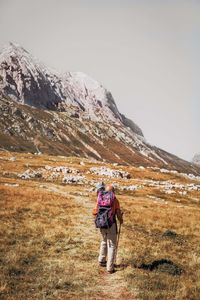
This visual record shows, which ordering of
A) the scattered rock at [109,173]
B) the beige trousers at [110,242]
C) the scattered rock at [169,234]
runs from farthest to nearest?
the scattered rock at [109,173] < the scattered rock at [169,234] < the beige trousers at [110,242]

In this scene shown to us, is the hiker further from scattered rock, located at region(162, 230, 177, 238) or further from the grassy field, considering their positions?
scattered rock, located at region(162, 230, 177, 238)

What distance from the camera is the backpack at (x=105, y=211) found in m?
14.7

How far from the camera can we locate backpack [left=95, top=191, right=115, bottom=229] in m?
14.7

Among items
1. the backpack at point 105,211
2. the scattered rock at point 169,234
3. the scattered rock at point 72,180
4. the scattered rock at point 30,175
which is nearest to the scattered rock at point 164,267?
the backpack at point 105,211

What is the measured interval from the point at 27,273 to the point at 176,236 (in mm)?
12422

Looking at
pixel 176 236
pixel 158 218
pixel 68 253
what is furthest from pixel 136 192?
pixel 68 253

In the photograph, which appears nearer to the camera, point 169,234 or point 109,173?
point 169,234

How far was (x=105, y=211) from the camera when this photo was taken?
14852 mm

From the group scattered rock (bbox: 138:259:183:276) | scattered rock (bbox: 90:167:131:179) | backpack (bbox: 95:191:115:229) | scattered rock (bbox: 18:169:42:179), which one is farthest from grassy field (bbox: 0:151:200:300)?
scattered rock (bbox: 90:167:131:179)

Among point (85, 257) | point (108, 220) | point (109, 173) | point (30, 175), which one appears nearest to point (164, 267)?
point (108, 220)

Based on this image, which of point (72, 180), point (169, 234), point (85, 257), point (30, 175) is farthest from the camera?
point (30, 175)

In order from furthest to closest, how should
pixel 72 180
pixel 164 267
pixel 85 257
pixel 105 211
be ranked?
pixel 72 180
pixel 85 257
pixel 164 267
pixel 105 211

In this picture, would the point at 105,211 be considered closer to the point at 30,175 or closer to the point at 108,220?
the point at 108,220

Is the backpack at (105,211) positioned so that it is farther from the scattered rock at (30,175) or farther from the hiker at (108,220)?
the scattered rock at (30,175)
